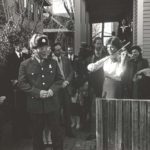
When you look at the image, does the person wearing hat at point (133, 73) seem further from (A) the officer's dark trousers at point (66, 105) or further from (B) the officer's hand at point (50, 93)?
(B) the officer's hand at point (50, 93)

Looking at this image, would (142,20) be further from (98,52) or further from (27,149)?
(27,149)

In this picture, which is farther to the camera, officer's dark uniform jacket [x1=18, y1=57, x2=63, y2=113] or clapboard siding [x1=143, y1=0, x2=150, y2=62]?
clapboard siding [x1=143, y1=0, x2=150, y2=62]

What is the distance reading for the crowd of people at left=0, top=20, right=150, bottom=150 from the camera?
631 cm

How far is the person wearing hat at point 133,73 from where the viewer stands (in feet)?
28.9

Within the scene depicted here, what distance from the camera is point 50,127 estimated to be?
637cm

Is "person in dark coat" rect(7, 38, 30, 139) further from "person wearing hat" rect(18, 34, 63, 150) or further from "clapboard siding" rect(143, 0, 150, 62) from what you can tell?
"clapboard siding" rect(143, 0, 150, 62)

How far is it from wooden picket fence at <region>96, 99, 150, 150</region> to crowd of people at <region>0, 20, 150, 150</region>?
0.72 meters

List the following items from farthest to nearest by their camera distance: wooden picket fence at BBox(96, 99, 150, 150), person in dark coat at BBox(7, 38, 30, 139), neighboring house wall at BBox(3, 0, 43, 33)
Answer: neighboring house wall at BBox(3, 0, 43, 33) < person in dark coat at BBox(7, 38, 30, 139) < wooden picket fence at BBox(96, 99, 150, 150)

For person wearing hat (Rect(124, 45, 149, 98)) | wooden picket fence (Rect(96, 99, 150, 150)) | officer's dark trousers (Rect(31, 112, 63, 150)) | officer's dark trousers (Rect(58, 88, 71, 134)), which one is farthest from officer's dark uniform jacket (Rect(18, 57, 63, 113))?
officer's dark trousers (Rect(58, 88, 71, 134))

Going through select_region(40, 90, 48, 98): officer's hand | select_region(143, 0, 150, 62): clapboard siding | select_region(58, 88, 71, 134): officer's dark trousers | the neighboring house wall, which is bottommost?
select_region(58, 88, 71, 134): officer's dark trousers

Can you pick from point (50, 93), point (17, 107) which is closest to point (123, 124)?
point (50, 93)

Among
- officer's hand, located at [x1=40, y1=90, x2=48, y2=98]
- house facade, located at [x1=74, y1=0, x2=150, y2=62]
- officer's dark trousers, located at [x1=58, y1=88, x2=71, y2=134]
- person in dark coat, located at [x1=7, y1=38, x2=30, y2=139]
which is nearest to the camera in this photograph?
officer's hand, located at [x1=40, y1=90, x2=48, y2=98]

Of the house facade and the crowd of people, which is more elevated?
the house facade

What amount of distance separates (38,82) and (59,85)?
31 cm
